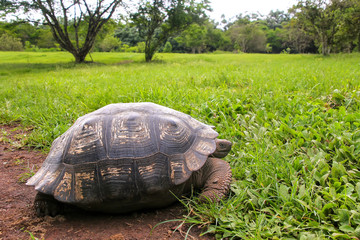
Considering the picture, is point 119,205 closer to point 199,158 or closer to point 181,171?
point 181,171

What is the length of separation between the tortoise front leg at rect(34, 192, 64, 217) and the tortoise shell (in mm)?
97

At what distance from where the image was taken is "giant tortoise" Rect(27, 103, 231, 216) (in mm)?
1950

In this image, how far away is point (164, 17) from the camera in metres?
19.5

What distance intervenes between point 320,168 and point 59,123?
3502mm

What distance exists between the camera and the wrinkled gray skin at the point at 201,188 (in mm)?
2035

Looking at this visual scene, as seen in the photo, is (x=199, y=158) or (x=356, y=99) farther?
(x=356, y=99)

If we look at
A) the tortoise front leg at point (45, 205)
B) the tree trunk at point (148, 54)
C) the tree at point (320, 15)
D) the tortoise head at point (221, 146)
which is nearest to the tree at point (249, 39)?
the tree at point (320, 15)

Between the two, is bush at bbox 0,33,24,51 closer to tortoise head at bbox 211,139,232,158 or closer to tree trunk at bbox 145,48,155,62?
tree trunk at bbox 145,48,155,62

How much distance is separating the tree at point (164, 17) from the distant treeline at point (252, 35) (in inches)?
34.9

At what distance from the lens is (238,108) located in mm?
3664

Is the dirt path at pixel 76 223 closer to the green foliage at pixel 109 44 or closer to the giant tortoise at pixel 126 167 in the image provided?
the giant tortoise at pixel 126 167

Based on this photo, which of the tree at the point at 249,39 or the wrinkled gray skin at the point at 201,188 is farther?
the tree at the point at 249,39

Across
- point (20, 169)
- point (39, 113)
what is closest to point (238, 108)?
point (20, 169)

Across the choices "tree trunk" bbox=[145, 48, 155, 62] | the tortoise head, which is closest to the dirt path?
the tortoise head
